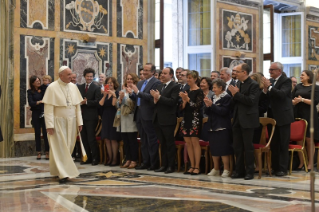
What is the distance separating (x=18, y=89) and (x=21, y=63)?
554 millimetres

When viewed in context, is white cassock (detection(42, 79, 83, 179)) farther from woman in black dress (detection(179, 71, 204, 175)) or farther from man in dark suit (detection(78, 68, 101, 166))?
man in dark suit (detection(78, 68, 101, 166))

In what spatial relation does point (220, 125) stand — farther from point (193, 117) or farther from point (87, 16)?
point (87, 16)

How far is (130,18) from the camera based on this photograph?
12.6 metres

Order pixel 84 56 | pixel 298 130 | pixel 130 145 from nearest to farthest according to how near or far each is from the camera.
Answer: pixel 298 130 → pixel 130 145 → pixel 84 56

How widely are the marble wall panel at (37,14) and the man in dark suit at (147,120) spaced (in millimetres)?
3650

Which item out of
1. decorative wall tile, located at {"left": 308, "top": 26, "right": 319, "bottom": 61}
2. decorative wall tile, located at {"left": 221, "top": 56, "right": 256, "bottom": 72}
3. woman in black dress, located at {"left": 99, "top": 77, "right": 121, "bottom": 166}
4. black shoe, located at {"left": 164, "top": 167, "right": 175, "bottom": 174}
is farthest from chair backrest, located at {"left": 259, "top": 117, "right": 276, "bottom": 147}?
decorative wall tile, located at {"left": 308, "top": 26, "right": 319, "bottom": 61}

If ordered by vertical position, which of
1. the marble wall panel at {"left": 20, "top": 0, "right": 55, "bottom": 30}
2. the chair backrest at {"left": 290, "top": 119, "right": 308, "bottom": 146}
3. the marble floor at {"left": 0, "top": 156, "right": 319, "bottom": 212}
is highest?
the marble wall panel at {"left": 20, "top": 0, "right": 55, "bottom": 30}

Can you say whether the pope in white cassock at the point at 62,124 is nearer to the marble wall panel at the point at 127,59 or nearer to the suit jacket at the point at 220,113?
the suit jacket at the point at 220,113

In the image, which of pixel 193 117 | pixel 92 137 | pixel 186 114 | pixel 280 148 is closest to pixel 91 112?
pixel 92 137

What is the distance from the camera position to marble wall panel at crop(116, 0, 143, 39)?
12.4 meters

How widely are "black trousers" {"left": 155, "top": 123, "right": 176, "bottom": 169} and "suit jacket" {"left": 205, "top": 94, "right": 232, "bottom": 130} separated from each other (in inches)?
28.5

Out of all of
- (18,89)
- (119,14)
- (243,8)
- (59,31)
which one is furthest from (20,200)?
(243,8)

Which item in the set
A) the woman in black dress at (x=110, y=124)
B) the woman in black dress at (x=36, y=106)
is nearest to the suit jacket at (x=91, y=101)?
the woman in black dress at (x=110, y=124)

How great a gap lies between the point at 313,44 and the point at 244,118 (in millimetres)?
11297
